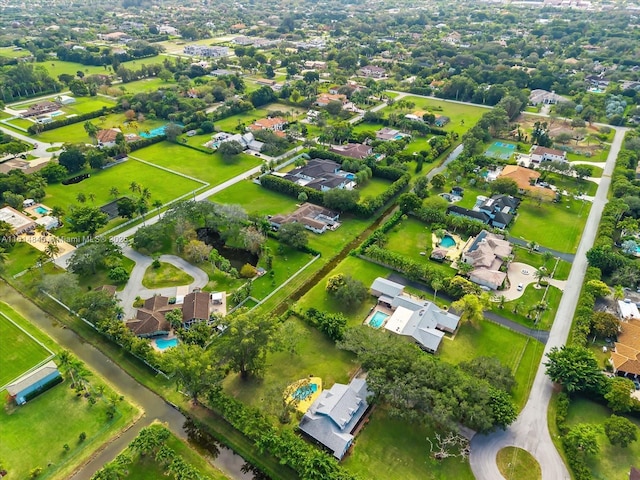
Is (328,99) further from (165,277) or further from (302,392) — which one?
(302,392)

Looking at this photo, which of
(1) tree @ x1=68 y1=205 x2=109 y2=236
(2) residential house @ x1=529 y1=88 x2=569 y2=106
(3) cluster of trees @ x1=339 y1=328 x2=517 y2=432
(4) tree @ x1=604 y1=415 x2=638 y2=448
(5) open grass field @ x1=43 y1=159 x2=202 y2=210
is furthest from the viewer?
(2) residential house @ x1=529 y1=88 x2=569 y2=106

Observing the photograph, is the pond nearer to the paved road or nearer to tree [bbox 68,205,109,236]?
tree [bbox 68,205,109,236]

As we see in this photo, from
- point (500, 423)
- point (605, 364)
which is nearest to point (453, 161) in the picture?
point (605, 364)

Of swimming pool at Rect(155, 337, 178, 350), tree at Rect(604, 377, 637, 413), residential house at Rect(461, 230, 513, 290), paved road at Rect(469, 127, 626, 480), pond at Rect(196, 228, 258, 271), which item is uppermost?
tree at Rect(604, 377, 637, 413)

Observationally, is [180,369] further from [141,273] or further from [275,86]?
[275,86]

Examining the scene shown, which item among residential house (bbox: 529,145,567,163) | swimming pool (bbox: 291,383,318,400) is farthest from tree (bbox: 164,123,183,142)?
residential house (bbox: 529,145,567,163)

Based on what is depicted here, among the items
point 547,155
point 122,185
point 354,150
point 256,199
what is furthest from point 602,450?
point 122,185

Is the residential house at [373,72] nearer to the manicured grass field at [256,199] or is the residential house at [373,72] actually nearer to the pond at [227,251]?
the manicured grass field at [256,199]
